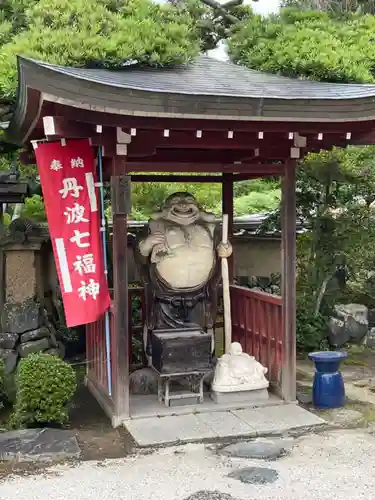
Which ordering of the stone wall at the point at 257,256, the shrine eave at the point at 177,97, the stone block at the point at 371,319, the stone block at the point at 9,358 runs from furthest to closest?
1. the stone wall at the point at 257,256
2. the stone block at the point at 371,319
3. the stone block at the point at 9,358
4. the shrine eave at the point at 177,97

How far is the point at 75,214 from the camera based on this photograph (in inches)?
240

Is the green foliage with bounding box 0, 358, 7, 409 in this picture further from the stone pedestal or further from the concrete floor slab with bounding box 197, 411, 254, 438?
the stone pedestal

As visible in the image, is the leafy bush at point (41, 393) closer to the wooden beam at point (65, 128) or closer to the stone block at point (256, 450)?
the stone block at point (256, 450)

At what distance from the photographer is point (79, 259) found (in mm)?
6082

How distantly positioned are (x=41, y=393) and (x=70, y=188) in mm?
2049

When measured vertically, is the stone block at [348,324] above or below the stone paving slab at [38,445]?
below

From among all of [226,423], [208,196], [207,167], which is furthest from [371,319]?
[208,196]

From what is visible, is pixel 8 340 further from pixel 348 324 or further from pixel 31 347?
pixel 348 324

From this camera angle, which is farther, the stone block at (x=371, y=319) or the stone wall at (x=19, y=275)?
the stone block at (x=371, y=319)

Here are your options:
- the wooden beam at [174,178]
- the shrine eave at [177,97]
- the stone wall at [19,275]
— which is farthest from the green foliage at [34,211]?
the shrine eave at [177,97]

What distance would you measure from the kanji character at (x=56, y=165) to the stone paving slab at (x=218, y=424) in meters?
2.70

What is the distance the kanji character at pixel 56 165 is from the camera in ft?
19.8

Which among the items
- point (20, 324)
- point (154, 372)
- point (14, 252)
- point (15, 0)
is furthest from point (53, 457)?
point (15, 0)

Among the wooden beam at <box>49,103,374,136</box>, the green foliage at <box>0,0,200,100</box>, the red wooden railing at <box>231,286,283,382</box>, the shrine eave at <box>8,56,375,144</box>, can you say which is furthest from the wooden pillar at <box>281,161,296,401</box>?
the green foliage at <box>0,0,200,100</box>
